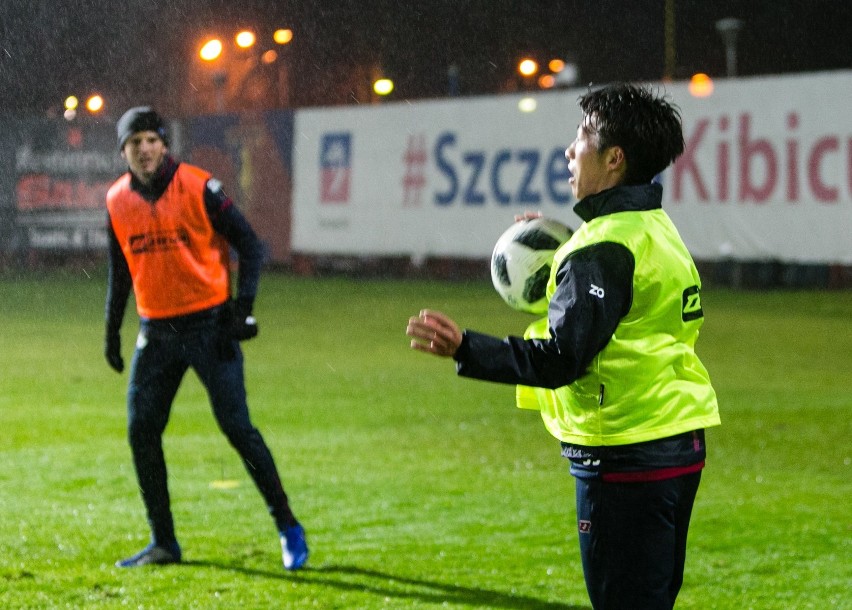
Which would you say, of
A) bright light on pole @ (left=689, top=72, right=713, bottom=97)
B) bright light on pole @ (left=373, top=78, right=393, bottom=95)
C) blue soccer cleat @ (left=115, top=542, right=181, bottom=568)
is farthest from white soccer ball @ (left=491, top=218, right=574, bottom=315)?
bright light on pole @ (left=373, top=78, right=393, bottom=95)

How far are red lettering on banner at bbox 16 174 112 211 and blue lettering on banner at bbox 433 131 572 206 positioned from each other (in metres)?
8.27

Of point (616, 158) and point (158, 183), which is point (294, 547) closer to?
point (158, 183)

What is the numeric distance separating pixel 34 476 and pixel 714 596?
421 cm

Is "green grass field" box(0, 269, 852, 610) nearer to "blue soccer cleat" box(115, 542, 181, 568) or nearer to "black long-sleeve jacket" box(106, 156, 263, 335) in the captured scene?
"blue soccer cleat" box(115, 542, 181, 568)

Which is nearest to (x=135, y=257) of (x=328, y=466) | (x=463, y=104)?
(x=328, y=466)

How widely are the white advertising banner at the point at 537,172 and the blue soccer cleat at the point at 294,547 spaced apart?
16.0 m

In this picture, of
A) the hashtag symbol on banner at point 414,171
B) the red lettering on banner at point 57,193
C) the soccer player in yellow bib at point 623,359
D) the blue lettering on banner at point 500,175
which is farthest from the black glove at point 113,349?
the red lettering on banner at point 57,193

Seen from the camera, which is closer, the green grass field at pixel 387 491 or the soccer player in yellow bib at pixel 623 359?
the soccer player in yellow bib at pixel 623 359

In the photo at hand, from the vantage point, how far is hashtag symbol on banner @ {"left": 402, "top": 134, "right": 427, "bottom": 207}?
82.5 feet

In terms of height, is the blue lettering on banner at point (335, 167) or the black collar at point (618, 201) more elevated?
the black collar at point (618, 201)

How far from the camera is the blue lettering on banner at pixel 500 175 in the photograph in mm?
23250

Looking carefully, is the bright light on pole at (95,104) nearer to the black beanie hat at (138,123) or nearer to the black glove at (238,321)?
the black beanie hat at (138,123)

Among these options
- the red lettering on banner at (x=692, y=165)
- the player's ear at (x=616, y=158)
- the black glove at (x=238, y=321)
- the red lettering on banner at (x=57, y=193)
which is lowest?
the red lettering on banner at (x=57, y=193)

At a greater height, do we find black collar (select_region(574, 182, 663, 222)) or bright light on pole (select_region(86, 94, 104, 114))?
black collar (select_region(574, 182, 663, 222))
